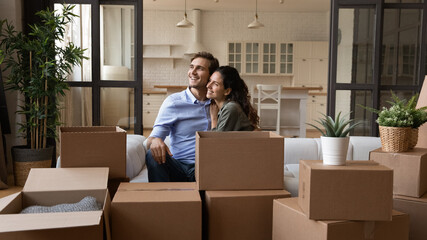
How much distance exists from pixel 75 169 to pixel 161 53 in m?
7.86

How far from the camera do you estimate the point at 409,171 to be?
191 centimetres

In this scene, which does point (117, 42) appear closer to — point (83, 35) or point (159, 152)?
Result: point (83, 35)

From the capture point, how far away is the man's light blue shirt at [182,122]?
2.46 m

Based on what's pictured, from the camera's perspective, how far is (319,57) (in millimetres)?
9227

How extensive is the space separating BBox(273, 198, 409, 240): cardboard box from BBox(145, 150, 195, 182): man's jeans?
30.3 inches

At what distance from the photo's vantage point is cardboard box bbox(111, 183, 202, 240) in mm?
1546

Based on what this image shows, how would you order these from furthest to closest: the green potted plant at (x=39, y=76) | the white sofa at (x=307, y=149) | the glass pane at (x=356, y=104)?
the glass pane at (x=356, y=104)
the green potted plant at (x=39, y=76)
the white sofa at (x=307, y=149)

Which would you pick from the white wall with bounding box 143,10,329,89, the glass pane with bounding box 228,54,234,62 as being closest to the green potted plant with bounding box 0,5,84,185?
the white wall with bounding box 143,10,329,89

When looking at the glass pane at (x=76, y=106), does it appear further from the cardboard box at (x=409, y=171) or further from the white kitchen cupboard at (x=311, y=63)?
the white kitchen cupboard at (x=311, y=63)

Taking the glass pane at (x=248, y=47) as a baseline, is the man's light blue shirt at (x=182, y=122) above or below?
below

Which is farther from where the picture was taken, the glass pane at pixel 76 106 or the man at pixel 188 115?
the glass pane at pixel 76 106

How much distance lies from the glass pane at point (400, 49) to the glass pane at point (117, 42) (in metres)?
2.56

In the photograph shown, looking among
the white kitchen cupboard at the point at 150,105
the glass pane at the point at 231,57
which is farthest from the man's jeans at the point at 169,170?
the glass pane at the point at 231,57

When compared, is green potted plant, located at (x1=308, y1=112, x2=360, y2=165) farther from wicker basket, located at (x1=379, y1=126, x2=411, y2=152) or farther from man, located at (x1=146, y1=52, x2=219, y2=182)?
man, located at (x1=146, y1=52, x2=219, y2=182)
